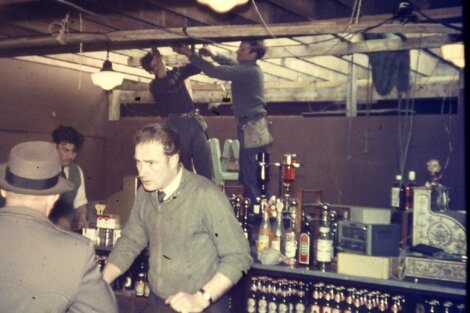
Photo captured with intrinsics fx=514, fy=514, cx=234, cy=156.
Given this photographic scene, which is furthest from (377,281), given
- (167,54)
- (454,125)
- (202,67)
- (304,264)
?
(167,54)

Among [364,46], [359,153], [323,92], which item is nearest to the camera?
[364,46]

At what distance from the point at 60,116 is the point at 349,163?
6.10 meters

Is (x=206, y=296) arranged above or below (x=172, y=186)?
below

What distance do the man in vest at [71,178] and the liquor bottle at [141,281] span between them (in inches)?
43.9

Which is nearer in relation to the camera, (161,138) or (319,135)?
(161,138)

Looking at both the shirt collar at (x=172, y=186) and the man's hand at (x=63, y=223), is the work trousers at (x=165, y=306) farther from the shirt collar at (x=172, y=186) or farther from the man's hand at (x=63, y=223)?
the man's hand at (x=63, y=223)

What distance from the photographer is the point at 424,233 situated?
3.95m

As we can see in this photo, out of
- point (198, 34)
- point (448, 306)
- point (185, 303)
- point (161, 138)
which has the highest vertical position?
point (198, 34)

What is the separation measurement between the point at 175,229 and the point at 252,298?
1538 mm

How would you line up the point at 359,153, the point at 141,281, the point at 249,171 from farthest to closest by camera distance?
the point at 359,153, the point at 249,171, the point at 141,281

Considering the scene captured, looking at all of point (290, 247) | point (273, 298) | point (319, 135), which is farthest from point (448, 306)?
point (319, 135)

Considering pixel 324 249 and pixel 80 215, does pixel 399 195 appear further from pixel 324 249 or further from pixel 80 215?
pixel 80 215

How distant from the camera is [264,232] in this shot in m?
4.69

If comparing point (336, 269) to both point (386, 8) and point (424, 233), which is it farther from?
point (386, 8)
